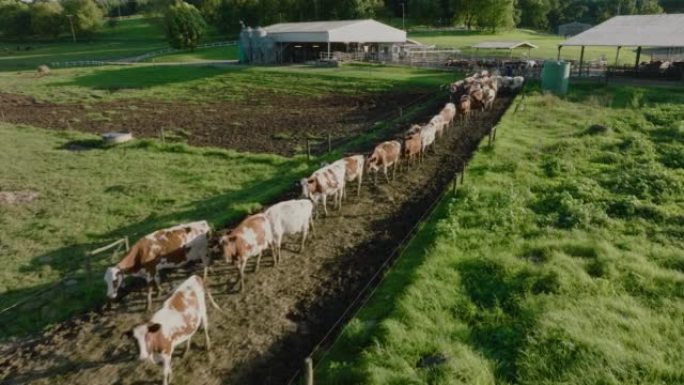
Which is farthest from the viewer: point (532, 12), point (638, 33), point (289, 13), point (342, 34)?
point (532, 12)

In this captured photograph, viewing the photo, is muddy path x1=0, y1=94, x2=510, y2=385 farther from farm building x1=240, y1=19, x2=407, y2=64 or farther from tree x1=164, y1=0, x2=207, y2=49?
tree x1=164, y1=0, x2=207, y2=49

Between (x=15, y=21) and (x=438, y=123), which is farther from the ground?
(x=15, y=21)

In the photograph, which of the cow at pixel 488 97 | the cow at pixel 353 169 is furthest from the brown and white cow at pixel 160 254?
the cow at pixel 488 97

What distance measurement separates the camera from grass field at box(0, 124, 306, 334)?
1232cm

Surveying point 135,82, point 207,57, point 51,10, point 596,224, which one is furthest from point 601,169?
point 51,10

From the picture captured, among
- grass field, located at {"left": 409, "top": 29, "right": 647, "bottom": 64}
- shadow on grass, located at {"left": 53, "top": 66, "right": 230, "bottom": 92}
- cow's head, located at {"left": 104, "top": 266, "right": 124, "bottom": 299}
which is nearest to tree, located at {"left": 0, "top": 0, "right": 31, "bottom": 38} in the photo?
shadow on grass, located at {"left": 53, "top": 66, "right": 230, "bottom": 92}

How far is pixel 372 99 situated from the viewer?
36625mm

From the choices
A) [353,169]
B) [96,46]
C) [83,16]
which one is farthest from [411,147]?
[83,16]

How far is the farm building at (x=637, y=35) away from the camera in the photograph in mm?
36344

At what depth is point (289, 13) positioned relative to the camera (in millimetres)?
106812

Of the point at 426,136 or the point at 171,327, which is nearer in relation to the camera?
the point at 171,327

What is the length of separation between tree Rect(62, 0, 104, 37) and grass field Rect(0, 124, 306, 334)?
109 m

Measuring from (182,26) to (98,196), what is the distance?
222ft

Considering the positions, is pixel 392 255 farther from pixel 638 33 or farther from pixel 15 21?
pixel 15 21
